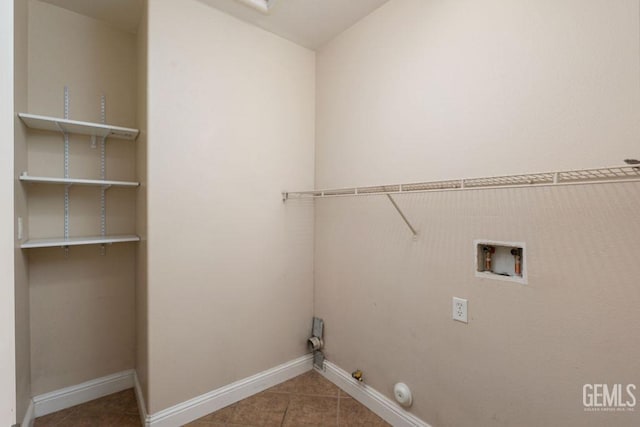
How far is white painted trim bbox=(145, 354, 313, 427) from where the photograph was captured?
1737 mm

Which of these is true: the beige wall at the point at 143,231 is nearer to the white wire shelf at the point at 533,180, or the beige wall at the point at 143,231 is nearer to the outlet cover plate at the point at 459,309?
the white wire shelf at the point at 533,180

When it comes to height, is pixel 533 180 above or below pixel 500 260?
above

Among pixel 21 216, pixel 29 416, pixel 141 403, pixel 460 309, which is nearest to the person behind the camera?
pixel 460 309

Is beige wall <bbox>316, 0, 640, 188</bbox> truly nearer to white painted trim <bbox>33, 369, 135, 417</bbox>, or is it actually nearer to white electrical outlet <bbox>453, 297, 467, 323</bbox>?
white electrical outlet <bbox>453, 297, 467, 323</bbox>

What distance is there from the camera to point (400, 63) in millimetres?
1761

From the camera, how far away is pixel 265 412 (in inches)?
74.9

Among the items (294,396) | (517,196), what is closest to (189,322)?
(294,396)

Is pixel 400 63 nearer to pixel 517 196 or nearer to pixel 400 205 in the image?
pixel 400 205

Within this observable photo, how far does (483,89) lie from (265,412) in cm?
228

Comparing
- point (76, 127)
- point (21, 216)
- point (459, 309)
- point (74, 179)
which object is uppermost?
point (76, 127)

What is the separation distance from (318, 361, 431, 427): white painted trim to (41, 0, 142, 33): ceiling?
9.41ft

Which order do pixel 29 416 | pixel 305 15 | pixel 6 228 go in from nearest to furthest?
pixel 6 228, pixel 29 416, pixel 305 15

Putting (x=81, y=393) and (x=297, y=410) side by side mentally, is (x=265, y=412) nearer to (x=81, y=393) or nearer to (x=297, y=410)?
(x=297, y=410)

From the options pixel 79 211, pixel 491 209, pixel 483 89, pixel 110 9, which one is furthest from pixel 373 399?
pixel 110 9
